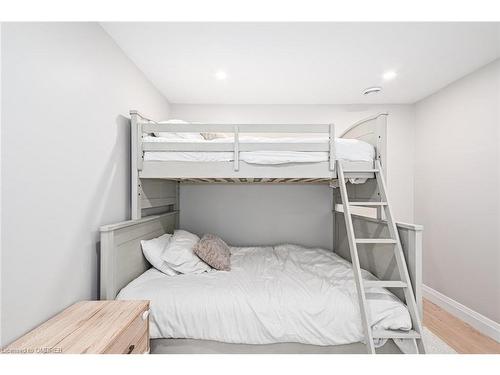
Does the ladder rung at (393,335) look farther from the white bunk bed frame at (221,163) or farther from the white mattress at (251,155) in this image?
the white mattress at (251,155)

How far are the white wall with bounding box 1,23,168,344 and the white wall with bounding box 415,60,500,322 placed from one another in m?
3.24

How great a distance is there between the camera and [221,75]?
247cm

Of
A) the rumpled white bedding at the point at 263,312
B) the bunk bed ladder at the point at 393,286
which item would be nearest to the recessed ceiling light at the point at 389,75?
the bunk bed ladder at the point at 393,286

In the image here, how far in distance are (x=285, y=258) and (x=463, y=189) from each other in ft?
6.37

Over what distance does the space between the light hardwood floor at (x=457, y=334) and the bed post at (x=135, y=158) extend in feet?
9.38

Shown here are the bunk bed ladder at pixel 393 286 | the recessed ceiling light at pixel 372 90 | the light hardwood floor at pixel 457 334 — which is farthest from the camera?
the recessed ceiling light at pixel 372 90

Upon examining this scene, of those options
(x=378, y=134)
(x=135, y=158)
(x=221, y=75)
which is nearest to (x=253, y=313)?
(x=135, y=158)

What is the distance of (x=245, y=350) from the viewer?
5.16 feet

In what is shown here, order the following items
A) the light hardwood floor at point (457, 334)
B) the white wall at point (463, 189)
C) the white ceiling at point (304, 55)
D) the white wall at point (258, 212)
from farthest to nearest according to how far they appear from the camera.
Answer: the white wall at point (258, 212) → the white wall at point (463, 189) → the light hardwood floor at point (457, 334) → the white ceiling at point (304, 55)

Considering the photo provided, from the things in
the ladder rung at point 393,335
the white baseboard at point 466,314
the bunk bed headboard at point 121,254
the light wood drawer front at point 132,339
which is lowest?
the white baseboard at point 466,314

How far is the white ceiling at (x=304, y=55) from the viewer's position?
69.9 inches

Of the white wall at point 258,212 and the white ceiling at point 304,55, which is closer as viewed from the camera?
the white ceiling at point 304,55
